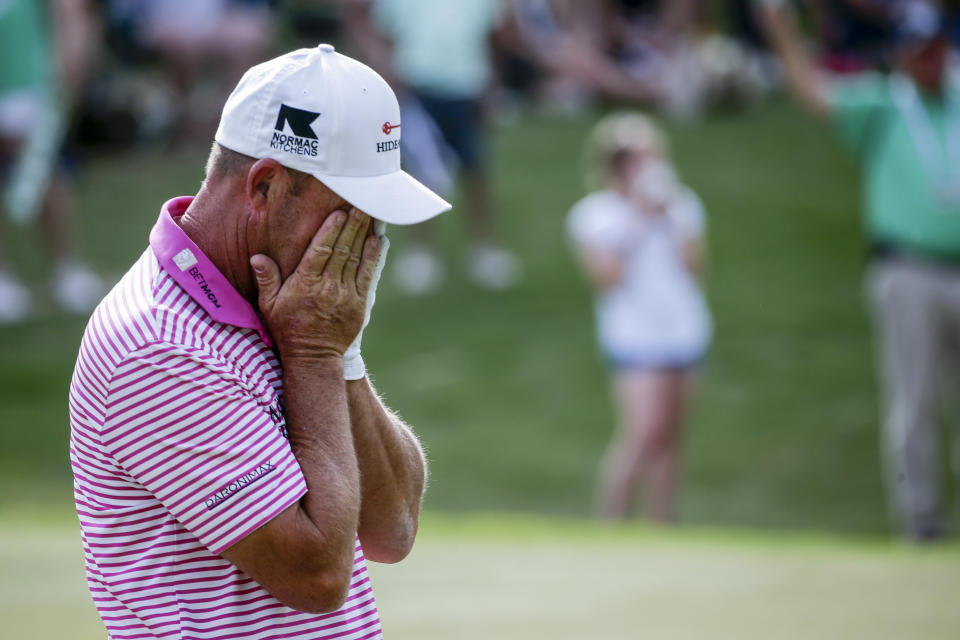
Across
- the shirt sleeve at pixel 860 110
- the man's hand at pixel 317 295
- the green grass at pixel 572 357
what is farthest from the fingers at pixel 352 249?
the green grass at pixel 572 357

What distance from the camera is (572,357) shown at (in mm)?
12250

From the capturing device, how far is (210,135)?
569 inches

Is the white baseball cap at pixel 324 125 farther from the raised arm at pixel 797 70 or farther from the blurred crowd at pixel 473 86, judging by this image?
the raised arm at pixel 797 70

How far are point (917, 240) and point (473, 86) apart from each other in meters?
5.00

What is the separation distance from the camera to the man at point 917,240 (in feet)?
27.4

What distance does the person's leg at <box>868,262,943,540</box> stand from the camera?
332 inches

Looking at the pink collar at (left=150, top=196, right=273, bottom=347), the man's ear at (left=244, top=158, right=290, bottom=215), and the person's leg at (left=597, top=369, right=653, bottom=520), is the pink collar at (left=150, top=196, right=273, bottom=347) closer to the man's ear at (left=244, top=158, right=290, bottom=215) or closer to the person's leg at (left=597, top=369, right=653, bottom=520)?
the man's ear at (left=244, top=158, right=290, bottom=215)

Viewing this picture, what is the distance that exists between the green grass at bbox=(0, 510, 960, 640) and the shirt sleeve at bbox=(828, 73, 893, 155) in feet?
8.51

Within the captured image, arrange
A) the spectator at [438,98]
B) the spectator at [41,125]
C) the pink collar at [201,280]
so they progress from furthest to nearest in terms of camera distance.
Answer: the spectator at [438,98] → the spectator at [41,125] → the pink collar at [201,280]

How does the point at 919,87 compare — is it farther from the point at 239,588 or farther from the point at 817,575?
the point at 239,588

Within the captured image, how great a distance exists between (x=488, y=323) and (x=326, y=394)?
995 centimetres

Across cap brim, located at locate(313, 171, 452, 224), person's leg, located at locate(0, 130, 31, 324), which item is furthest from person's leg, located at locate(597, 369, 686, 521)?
cap brim, located at locate(313, 171, 452, 224)

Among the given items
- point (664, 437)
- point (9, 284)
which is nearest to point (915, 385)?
point (664, 437)

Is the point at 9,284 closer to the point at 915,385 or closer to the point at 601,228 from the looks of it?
the point at 601,228
